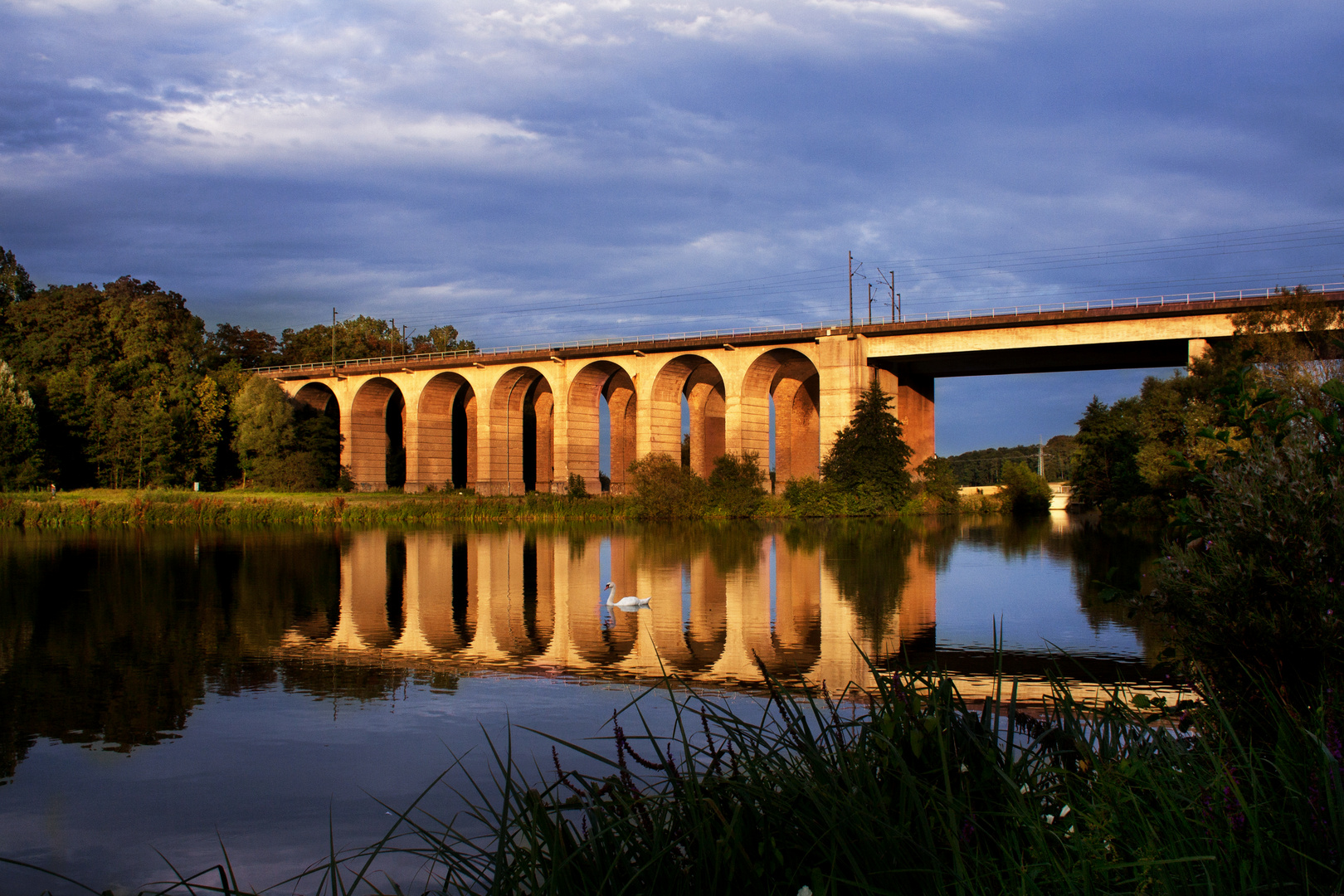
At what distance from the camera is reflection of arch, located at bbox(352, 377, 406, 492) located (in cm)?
6094

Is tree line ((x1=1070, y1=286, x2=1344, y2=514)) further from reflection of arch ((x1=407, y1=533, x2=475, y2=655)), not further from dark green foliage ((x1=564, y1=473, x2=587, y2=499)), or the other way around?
dark green foliage ((x1=564, y1=473, x2=587, y2=499))

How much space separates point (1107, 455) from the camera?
43.9 meters

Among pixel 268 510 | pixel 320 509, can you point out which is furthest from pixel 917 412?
pixel 268 510

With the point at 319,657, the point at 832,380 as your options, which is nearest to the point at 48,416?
the point at 832,380

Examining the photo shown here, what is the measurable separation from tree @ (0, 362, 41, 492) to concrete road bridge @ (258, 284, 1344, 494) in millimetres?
19735

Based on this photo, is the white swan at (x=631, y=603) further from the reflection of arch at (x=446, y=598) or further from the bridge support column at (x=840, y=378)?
the bridge support column at (x=840, y=378)

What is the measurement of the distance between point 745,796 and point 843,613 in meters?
9.19

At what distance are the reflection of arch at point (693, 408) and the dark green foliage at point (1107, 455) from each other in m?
16.7

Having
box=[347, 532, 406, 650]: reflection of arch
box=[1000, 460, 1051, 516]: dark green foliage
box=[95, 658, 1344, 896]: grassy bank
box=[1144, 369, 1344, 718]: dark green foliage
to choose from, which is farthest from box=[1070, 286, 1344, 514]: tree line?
box=[95, 658, 1344, 896]: grassy bank

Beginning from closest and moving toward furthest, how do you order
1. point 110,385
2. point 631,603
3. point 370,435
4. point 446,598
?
point 631,603 < point 446,598 < point 110,385 < point 370,435

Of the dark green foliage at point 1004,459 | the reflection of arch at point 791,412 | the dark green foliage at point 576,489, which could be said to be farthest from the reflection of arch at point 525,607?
the dark green foliage at point 1004,459

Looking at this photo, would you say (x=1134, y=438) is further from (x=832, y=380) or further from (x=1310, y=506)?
(x=1310, y=506)

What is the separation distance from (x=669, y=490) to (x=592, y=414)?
1702cm

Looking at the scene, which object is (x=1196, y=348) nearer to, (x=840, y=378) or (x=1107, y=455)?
(x=1107, y=455)
